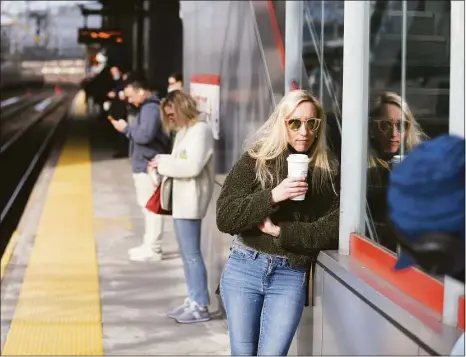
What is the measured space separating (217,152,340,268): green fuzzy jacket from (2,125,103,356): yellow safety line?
245 cm

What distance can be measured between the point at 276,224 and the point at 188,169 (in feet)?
8.26

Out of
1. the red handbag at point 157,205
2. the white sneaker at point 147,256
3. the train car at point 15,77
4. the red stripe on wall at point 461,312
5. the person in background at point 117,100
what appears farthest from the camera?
the train car at point 15,77

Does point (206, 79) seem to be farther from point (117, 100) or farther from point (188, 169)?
point (117, 100)

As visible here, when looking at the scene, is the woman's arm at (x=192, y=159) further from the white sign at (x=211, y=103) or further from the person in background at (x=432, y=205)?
the person in background at (x=432, y=205)

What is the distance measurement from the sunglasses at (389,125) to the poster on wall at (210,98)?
3362mm

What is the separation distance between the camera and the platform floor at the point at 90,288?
19.8 feet

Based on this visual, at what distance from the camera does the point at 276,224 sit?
362 centimetres

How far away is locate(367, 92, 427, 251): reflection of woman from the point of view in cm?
346

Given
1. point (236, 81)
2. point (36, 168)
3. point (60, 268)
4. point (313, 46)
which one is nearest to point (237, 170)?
point (313, 46)

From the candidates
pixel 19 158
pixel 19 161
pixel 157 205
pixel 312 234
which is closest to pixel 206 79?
pixel 157 205

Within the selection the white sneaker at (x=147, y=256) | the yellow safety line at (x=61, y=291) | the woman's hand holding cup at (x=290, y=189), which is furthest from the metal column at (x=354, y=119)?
the white sneaker at (x=147, y=256)

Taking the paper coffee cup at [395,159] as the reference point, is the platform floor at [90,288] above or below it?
below

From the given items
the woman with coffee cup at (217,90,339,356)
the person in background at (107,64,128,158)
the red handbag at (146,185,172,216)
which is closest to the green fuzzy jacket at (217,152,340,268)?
the woman with coffee cup at (217,90,339,356)

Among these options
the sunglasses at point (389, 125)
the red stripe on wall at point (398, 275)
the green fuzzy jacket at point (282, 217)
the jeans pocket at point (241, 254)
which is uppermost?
the sunglasses at point (389, 125)
